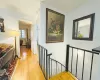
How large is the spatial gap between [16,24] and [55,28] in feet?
7.68

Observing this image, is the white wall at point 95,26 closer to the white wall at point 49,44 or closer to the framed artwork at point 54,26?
the framed artwork at point 54,26

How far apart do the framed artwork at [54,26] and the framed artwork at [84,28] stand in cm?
62

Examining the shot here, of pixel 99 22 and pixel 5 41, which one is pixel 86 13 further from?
pixel 5 41

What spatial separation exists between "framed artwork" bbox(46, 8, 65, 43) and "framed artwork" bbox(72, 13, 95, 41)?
0.62 meters

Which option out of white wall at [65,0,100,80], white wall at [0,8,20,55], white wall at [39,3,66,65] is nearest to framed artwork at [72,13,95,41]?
white wall at [65,0,100,80]

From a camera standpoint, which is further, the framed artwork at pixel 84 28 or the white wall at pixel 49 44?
the white wall at pixel 49 44

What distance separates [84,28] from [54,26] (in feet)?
3.92

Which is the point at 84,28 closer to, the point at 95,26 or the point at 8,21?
the point at 95,26

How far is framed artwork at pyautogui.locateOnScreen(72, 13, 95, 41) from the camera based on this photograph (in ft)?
7.93

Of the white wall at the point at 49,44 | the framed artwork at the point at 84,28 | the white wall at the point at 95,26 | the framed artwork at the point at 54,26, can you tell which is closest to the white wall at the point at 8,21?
the white wall at the point at 49,44

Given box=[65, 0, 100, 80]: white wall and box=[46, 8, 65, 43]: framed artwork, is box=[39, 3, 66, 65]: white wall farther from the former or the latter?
box=[65, 0, 100, 80]: white wall

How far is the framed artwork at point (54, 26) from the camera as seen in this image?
2965 millimetres

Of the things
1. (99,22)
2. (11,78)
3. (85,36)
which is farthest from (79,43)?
(11,78)

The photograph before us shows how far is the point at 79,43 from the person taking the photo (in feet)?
9.93
